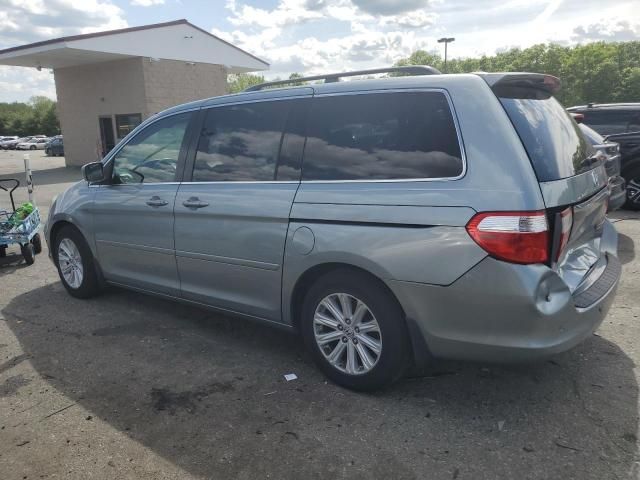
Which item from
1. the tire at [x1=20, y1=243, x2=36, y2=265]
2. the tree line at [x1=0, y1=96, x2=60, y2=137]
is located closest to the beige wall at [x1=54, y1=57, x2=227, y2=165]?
the tire at [x1=20, y1=243, x2=36, y2=265]

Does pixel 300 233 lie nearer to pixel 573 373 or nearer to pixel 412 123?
pixel 412 123

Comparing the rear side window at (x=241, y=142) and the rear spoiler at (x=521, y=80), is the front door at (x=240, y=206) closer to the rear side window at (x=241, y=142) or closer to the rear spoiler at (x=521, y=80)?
the rear side window at (x=241, y=142)

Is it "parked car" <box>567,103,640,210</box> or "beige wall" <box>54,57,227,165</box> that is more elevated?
"beige wall" <box>54,57,227,165</box>

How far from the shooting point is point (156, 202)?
13.6ft

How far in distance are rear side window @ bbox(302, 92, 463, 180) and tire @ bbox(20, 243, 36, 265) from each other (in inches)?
195

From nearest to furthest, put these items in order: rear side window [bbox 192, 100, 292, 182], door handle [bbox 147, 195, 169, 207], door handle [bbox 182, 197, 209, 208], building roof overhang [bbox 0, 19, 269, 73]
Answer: rear side window [bbox 192, 100, 292, 182]
door handle [bbox 182, 197, 209, 208]
door handle [bbox 147, 195, 169, 207]
building roof overhang [bbox 0, 19, 269, 73]

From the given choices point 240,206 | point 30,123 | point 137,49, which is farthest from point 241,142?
point 30,123

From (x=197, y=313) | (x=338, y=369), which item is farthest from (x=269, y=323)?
(x=197, y=313)

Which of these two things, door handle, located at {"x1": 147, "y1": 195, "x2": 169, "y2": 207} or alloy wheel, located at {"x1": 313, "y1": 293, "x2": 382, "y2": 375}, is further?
door handle, located at {"x1": 147, "y1": 195, "x2": 169, "y2": 207}

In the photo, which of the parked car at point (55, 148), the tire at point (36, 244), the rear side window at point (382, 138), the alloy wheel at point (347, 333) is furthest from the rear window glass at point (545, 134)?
the parked car at point (55, 148)

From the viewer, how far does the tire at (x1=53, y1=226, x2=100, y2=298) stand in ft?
16.4

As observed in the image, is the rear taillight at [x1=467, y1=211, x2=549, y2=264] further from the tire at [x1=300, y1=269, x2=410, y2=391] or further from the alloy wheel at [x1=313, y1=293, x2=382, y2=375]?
the alloy wheel at [x1=313, y1=293, x2=382, y2=375]

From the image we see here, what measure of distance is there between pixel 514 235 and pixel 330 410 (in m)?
1.47

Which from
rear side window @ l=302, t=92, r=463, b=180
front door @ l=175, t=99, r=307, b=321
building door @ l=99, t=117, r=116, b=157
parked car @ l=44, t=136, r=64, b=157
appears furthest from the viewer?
parked car @ l=44, t=136, r=64, b=157
